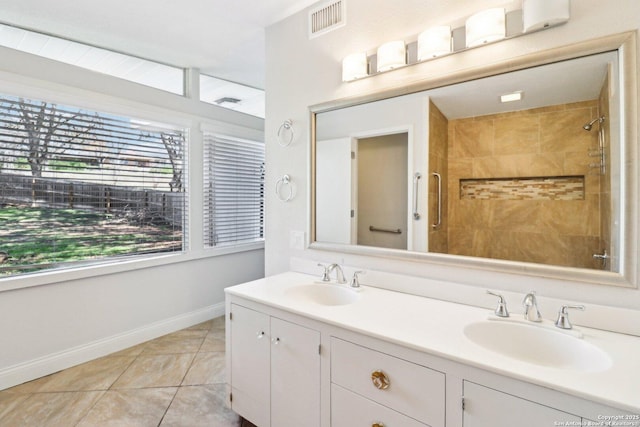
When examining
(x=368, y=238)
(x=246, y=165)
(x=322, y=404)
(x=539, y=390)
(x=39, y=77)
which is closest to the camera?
(x=539, y=390)

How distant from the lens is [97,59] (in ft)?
8.42

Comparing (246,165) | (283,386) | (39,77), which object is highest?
(39,77)

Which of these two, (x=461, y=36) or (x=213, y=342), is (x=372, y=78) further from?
(x=213, y=342)

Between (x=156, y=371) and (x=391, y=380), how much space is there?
2030 millimetres

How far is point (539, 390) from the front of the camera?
88 centimetres

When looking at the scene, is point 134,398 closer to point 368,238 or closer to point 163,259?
point 163,259

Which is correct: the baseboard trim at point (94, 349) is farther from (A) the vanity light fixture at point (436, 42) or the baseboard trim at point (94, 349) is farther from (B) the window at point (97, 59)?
(A) the vanity light fixture at point (436, 42)

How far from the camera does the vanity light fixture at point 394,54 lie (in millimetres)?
1686

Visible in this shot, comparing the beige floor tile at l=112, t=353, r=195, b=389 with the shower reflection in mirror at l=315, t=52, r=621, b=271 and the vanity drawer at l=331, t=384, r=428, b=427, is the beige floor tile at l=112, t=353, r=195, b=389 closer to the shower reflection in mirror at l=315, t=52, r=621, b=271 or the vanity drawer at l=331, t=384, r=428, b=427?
the vanity drawer at l=331, t=384, r=428, b=427

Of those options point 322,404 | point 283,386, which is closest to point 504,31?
point 322,404

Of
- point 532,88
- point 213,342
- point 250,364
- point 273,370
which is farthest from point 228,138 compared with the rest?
point 532,88

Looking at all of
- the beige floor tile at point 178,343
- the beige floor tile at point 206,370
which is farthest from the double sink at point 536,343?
the beige floor tile at point 178,343

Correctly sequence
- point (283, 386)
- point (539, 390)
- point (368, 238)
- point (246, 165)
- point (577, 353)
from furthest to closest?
point (246, 165) < point (368, 238) < point (283, 386) < point (577, 353) < point (539, 390)

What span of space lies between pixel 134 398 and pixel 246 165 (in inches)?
98.0
